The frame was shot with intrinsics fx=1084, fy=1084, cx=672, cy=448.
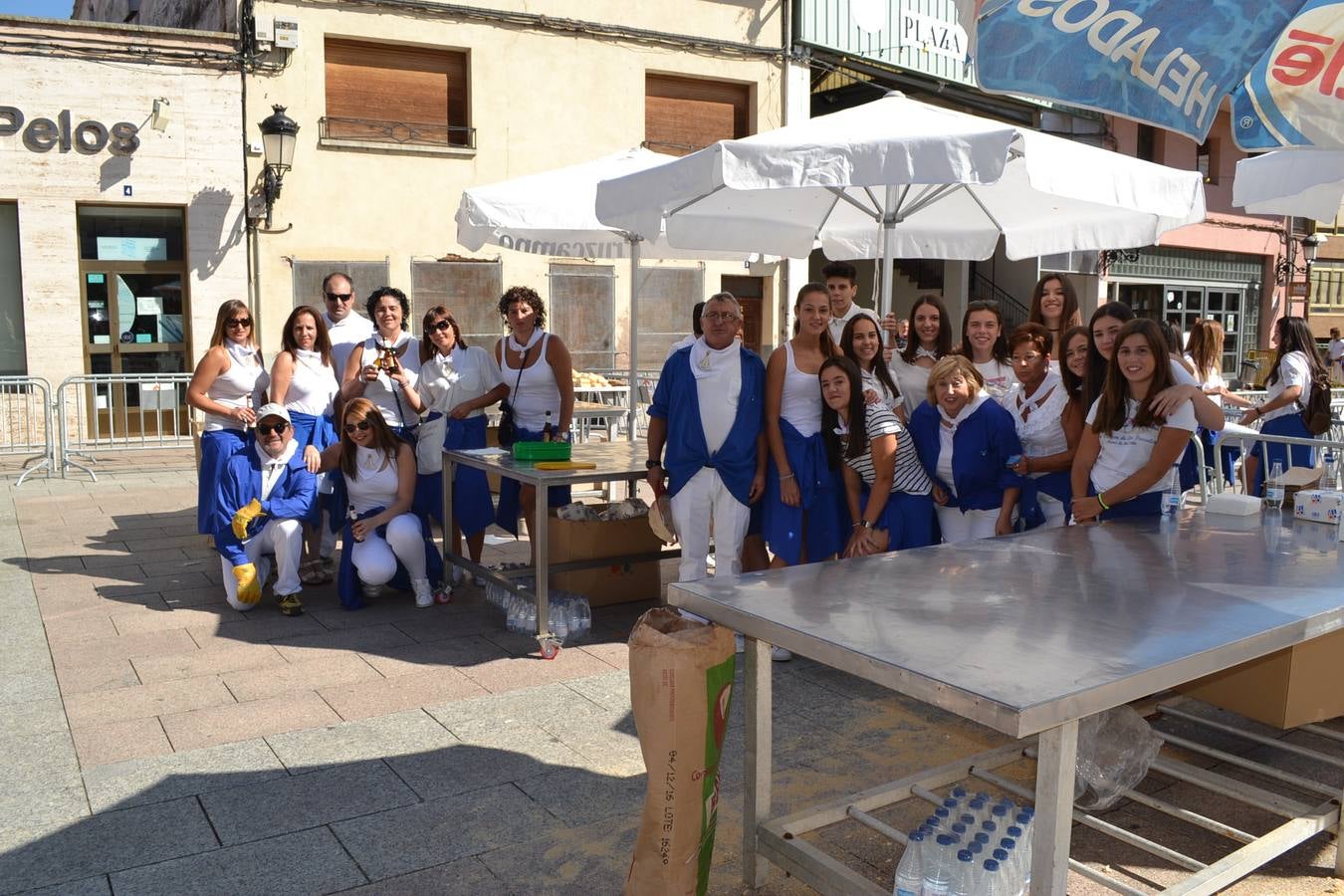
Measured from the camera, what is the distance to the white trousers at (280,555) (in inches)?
230

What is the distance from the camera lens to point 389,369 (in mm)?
6211

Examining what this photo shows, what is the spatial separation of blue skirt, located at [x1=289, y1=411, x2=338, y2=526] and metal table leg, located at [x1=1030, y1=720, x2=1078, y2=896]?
4842 mm

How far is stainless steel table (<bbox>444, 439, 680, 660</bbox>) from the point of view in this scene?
17.2 ft

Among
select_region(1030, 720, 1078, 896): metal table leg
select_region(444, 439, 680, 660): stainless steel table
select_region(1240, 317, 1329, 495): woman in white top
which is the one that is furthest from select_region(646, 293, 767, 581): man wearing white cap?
select_region(1240, 317, 1329, 495): woman in white top

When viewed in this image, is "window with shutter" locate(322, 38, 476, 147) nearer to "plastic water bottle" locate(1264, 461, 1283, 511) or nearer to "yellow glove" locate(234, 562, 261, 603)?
"yellow glove" locate(234, 562, 261, 603)

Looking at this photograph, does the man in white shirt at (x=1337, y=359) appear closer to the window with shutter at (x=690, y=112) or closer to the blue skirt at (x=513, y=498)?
the window with shutter at (x=690, y=112)

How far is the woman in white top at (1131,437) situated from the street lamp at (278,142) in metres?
10.7

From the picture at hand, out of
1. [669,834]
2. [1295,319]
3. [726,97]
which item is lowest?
[669,834]

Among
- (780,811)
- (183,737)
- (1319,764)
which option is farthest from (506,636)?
(1319,764)

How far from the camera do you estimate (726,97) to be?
640 inches

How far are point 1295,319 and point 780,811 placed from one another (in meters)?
6.18

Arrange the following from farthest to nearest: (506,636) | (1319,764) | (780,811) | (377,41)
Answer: (377,41) → (506,636) → (1319,764) → (780,811)

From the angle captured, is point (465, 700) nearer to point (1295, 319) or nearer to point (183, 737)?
point (183, 737)

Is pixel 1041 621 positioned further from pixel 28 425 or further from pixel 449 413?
pixel 28 425
